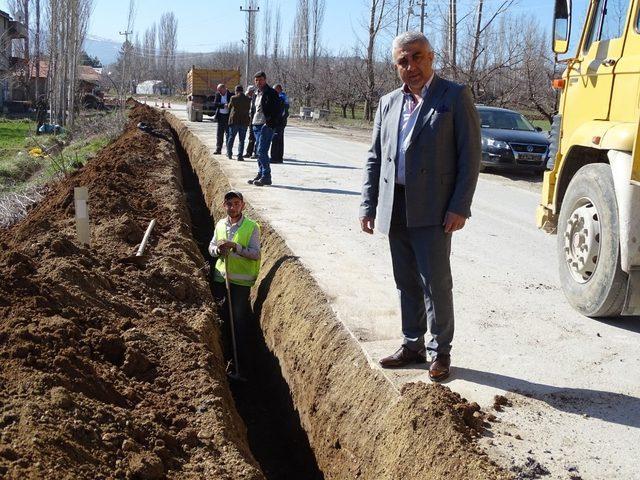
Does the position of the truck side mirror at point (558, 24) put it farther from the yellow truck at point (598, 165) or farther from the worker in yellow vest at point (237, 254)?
the worker in yellow vest at point (237, 254)

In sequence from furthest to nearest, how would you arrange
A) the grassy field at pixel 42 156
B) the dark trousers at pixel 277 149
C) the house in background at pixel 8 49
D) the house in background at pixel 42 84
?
the house in background at pixel 8 49, the house in background at pixel 42 84, the dark trousers at pixel 277 149, the grassy field at pixel 42 156

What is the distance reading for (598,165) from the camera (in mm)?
5250

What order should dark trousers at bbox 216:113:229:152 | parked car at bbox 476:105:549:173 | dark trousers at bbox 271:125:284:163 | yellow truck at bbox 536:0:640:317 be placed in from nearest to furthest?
yellow truck at bbox 536:0:640:317, parked car at bbox 476:105:549:173, dark trousers at bbox 271:125:284:163, dark trousers at bbox 216:113:229:152

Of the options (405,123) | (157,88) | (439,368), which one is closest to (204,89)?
(405,123)

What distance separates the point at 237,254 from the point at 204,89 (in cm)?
2799

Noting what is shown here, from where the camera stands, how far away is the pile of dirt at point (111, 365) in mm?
3340

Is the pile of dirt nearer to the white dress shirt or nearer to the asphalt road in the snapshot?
the asphalt road

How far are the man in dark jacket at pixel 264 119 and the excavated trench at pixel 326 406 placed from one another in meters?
3.39

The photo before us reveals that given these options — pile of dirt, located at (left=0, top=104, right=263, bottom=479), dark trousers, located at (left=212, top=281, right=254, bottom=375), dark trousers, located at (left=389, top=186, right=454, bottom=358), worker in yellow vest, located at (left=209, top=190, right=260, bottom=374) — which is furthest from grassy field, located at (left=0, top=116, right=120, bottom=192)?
dark trousers, located at (left=389, top=186, right=454, bottom=358)

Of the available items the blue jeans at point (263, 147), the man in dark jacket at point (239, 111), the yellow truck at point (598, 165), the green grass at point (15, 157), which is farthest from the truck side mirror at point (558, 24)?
the green grass at point (15, 157)

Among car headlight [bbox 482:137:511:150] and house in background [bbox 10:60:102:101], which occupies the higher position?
house in background [bbox 10:60:102:101]

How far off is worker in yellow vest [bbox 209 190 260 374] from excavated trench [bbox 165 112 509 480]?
264 mm

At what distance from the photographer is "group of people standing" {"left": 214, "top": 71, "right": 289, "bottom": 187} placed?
39.2 ft

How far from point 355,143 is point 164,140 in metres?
8.54
